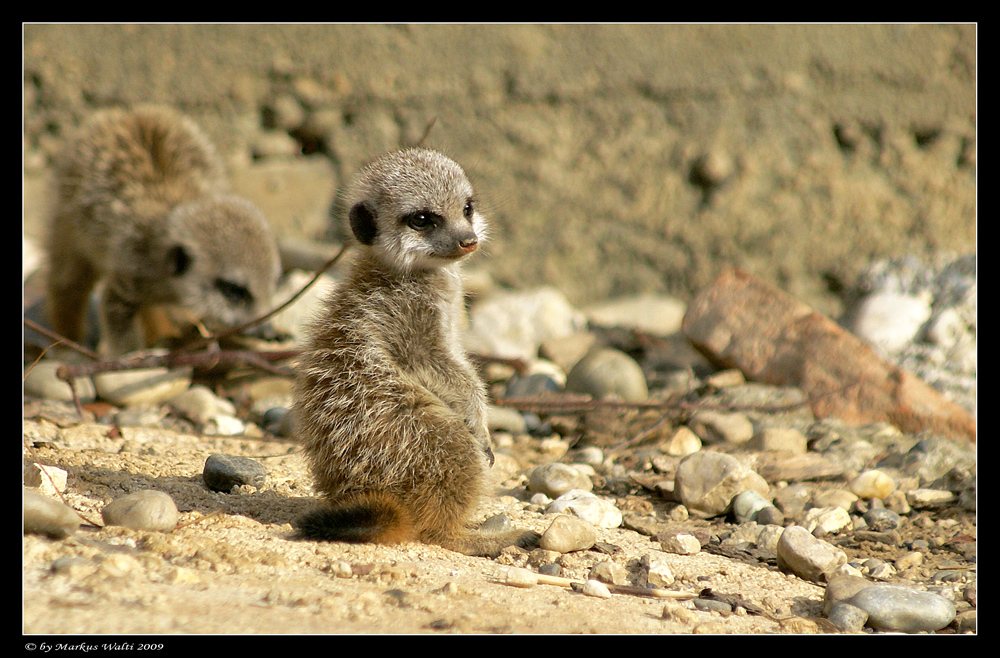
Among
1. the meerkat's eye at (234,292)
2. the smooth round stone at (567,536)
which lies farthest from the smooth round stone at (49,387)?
the smooth round stone at (567,536)

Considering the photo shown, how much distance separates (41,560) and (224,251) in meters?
3.87

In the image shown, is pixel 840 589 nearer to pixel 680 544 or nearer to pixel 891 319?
pixel 680 544

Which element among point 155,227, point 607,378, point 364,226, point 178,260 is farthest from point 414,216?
point 155,227

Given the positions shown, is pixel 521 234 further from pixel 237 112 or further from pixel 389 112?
pixel 237 112

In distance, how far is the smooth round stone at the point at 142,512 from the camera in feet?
8.91

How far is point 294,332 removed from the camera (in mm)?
5992

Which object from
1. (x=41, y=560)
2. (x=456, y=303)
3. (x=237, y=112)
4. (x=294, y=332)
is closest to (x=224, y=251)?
(x=294, y=332)

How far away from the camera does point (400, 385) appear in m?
3.09

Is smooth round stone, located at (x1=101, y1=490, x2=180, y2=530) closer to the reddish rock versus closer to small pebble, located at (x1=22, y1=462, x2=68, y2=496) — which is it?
small pebble, located at (x1=22, y1=462, x2=68, y2=496)

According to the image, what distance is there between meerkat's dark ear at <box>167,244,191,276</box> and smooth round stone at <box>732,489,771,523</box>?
4143 mm

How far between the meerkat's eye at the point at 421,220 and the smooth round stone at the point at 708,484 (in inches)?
57.9

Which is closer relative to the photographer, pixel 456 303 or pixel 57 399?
pixel 456 303

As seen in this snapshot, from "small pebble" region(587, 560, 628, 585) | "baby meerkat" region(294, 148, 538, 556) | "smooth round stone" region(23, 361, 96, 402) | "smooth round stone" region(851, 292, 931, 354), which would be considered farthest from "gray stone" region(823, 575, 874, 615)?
"smooth round stone" region(23, 361, 96, 402)

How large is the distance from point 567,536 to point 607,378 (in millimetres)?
2135
